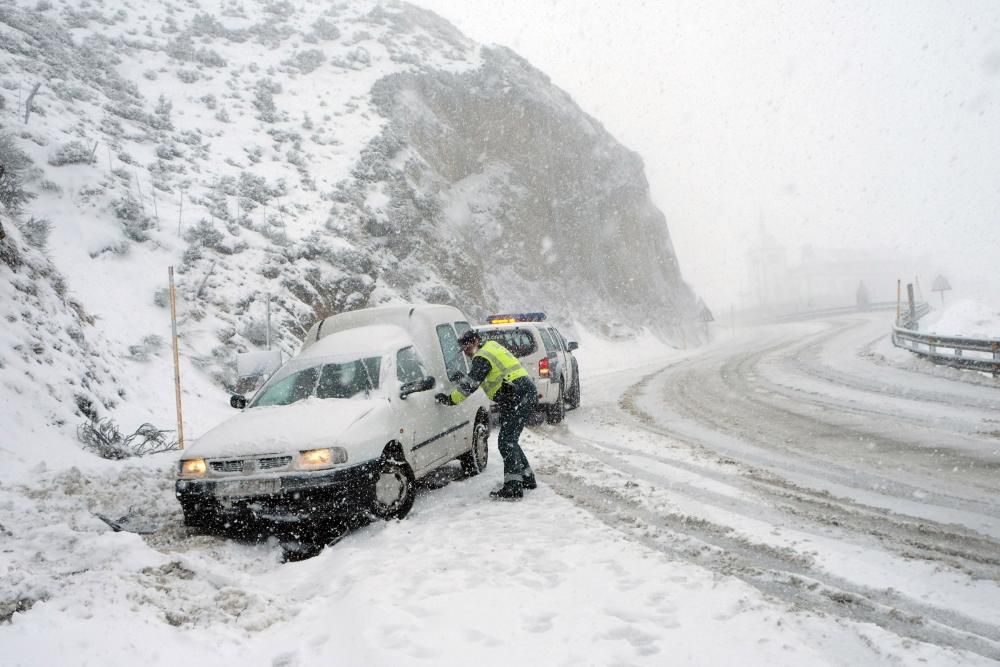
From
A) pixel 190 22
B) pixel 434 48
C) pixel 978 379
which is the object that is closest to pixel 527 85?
pixel 434 48

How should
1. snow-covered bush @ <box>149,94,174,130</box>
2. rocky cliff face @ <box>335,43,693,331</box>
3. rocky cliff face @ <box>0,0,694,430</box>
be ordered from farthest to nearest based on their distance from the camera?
1. rocky cliff face @ <box>335,43,693,331</box>
2. snow-covered bush @ <box>149,94,174,130</box>
3. rocky cliff face @ <box>0,0,694,430</box>

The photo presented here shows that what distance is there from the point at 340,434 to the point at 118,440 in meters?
4.72

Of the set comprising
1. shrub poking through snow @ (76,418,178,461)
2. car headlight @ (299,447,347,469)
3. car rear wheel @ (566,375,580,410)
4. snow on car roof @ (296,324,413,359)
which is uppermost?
snow on car roof @ (296,324,413,359)

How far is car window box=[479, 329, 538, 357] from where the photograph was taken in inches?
454

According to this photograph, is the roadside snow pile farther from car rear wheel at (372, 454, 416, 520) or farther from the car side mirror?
car rear wheel at (372, 454, 416, 520)

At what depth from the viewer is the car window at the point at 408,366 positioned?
6953 mm

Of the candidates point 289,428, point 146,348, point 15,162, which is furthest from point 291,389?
point 15,162

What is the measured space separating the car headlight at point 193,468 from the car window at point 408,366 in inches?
80.5

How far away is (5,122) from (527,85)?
2761cm

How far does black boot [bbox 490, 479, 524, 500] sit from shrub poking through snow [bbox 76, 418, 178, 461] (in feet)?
16.2

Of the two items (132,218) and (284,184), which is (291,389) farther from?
(284,184)

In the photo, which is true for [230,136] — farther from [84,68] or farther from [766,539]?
[766,539]

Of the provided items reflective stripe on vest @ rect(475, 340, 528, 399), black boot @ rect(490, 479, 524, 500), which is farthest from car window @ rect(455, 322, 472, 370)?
black boot @ rect(490, 479, 524, 500)

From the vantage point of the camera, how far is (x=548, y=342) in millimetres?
12250
